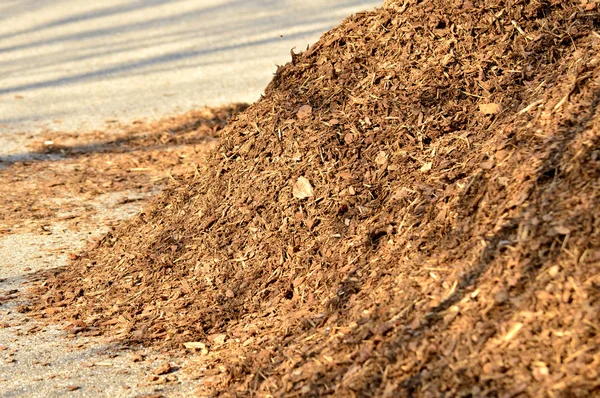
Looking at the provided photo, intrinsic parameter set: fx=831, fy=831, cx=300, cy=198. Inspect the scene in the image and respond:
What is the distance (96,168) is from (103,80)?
10.4ft

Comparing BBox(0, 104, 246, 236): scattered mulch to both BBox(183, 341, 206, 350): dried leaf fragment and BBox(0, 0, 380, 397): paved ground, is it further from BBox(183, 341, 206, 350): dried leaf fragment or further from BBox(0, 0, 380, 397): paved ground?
BBox(183, 341, 206, 350): dried leaf fragment

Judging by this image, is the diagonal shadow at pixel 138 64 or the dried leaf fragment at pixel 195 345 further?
the diagonal shadow at pixel 138 64

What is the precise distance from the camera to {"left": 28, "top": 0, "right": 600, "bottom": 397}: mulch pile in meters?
3.24

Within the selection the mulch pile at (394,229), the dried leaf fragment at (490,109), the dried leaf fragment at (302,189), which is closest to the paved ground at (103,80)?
the mulch pile at (394,229)

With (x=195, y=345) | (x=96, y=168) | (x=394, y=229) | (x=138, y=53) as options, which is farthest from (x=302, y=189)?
(x=138, y=53)

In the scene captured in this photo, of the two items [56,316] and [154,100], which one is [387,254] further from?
[154,100]

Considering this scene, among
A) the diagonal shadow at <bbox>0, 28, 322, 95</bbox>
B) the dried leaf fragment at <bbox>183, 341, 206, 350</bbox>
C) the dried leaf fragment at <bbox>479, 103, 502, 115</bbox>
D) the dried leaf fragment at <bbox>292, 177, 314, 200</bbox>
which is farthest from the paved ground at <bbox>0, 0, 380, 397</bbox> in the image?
the dried leaf fragment at <bbox>479, 103, 502, 115</bbox>

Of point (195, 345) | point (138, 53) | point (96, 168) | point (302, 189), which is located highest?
point (138, 53)

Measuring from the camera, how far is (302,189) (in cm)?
459

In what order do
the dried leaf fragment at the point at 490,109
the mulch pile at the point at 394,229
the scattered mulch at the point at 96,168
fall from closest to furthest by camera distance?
1. the mulch pile at the point at 394,229
2. the dried leaf fragment at the point at 490,109
3. the scattered mulch at the point at 96,168

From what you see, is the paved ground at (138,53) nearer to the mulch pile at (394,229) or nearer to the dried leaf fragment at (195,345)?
the mulch pile at (394,229)

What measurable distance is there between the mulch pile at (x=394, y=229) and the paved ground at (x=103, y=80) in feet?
0.95

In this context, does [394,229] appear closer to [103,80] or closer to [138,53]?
[103,80]

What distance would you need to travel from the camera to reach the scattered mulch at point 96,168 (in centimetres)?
657
